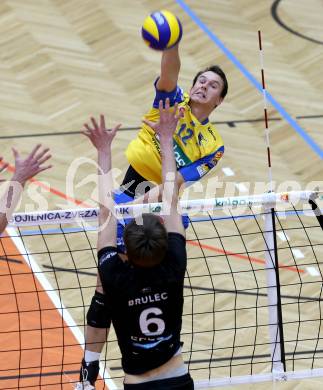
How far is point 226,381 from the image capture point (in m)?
7.74

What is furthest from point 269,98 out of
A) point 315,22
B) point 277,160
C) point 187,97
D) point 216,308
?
point 187,97

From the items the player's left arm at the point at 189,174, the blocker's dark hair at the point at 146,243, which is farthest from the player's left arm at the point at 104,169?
the player's left arm at the point at 189,174

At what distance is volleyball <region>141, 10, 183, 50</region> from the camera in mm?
7320

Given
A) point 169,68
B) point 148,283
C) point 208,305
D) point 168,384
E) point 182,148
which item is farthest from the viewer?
point 208,305

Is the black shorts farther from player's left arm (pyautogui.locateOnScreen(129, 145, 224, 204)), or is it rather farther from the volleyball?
the volleyball

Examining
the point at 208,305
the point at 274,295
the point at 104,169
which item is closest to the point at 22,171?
the point at 104,169

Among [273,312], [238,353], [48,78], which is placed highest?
[48,78]

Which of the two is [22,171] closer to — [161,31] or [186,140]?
[161,31]

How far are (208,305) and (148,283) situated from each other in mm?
4252

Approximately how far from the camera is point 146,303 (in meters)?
6.04

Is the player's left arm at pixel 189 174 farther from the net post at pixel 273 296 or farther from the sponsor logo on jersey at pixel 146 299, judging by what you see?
the sponsor logo on jersey at pixel 146 299

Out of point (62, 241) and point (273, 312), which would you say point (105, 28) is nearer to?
point (62, 241)

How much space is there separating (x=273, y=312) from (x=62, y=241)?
12.7ft

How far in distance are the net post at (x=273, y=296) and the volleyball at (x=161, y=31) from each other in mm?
1390
